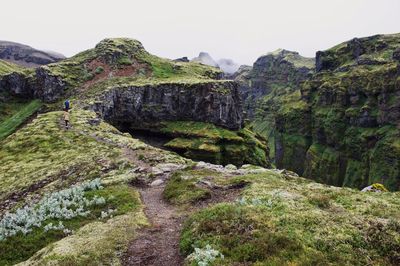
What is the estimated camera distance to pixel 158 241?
919 inches

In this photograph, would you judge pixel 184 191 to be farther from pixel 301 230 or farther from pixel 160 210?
pixel 301 230

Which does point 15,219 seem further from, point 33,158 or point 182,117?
point 182,117

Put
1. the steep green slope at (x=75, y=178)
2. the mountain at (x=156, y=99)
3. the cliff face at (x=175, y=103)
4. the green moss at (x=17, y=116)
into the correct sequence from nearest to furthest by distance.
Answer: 1. the steep green slope at (x=75, y=178)
2. the green moss at (x=17, y=116)
3. the mountain at (x=156, y=99)
4. the cliff face at (x=175, y=103)

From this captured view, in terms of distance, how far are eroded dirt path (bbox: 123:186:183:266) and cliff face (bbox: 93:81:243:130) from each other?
286ft

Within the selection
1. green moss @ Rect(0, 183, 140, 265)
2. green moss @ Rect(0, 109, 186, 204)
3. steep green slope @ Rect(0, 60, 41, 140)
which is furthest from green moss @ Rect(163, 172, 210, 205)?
steep green slope @ Rect(0, 60, 41, 140)

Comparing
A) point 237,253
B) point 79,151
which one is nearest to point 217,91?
point 79,151

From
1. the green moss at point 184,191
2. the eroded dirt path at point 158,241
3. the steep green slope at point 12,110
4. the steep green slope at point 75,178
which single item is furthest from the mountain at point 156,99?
the eroded dirt path at point 158,241

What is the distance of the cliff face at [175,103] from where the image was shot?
380 ft

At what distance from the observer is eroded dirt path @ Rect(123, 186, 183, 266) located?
20.6 metres

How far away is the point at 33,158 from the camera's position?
5591 cm

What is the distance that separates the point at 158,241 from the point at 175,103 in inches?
3935

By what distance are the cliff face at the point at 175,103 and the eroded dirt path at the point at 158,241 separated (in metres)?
87.1

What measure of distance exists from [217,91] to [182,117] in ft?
51.7

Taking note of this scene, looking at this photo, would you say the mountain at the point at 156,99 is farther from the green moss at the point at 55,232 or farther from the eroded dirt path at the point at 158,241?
the eroded dirt path at the point at 158,241
